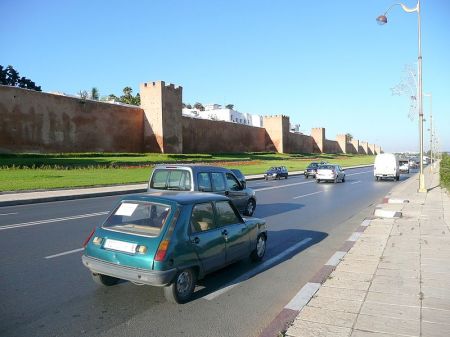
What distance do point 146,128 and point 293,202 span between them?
3746cm

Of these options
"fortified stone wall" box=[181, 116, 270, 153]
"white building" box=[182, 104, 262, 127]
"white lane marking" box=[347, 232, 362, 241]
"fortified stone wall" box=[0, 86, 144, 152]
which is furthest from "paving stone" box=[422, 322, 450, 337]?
"white building" box=[182, 104, 262, 127]

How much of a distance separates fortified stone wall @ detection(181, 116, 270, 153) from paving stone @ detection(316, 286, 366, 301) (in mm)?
54607

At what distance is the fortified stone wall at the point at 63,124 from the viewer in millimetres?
35938

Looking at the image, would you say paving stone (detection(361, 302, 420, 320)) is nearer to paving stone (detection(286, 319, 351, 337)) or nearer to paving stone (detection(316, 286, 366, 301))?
paving stone (detection(316, 286, 366, 301))

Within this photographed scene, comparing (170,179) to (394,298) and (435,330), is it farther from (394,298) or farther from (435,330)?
(435,330)

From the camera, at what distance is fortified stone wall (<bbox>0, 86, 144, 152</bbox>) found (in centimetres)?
3594

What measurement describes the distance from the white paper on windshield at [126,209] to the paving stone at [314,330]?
2530 millimetres

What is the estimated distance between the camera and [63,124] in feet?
136

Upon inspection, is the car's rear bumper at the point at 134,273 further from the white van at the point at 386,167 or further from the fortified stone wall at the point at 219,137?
the fortified stone wall at the point at 219,137

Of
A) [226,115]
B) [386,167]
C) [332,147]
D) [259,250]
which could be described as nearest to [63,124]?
[386,167]

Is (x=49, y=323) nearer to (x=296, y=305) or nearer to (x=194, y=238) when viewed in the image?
(x=194, y=238)

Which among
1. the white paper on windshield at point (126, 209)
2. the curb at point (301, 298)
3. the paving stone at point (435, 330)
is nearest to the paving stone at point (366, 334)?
the paving stone at point (435, 330)

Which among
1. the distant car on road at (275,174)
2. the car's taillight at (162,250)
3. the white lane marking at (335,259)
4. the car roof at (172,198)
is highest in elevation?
the car roof at (172,198)

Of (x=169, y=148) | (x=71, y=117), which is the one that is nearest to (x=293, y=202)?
(x=71, y=117)
